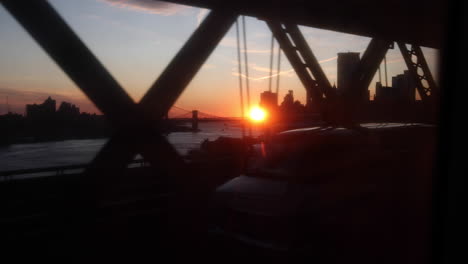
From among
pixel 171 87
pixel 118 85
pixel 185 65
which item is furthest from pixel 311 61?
pixel 118 85

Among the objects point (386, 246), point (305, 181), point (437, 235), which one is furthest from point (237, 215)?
point (437, 235)

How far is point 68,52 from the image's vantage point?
3.75m

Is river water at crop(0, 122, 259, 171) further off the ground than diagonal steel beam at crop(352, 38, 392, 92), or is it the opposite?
diagonal steel beam at crop(352, 38, 392, 92)

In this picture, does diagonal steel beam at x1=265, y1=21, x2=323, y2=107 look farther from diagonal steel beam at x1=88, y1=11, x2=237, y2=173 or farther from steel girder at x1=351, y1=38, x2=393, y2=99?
diagonal steel beam at x1=88, y1=11, x2=237, y2=173

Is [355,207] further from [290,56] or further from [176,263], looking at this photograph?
[290,56]

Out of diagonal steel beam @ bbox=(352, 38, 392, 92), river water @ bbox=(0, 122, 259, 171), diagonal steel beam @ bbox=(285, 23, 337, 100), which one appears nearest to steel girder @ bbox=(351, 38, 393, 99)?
diagonal steel beam @ bbox=(352, 38, 392, 92)

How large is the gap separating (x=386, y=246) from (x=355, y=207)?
643mm

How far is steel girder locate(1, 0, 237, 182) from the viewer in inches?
145

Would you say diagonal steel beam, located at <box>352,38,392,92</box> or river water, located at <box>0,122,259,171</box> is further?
river water, located at <box>0,122,259,171</box>

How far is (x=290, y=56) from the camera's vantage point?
8.23 meters

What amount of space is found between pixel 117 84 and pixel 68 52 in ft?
1.76

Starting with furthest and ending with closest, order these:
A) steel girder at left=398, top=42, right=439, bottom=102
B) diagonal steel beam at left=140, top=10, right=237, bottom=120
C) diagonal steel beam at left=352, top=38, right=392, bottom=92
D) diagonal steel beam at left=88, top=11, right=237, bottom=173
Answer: steel girder at left=398, top=42, right=439, bottom=102 < diagonal steel beam at left=352, top=38, right=392, bottom=92 < diagonal steel beam at left=140, top=10, right=237, bottom=120 < diagonal steel beam at left=88, top=11, right=237, bottom=173

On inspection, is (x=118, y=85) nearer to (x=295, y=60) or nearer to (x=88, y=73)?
(x=88, y=73)

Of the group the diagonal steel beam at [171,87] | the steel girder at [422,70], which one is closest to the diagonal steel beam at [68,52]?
the diagonal steel beam at [171,87]
